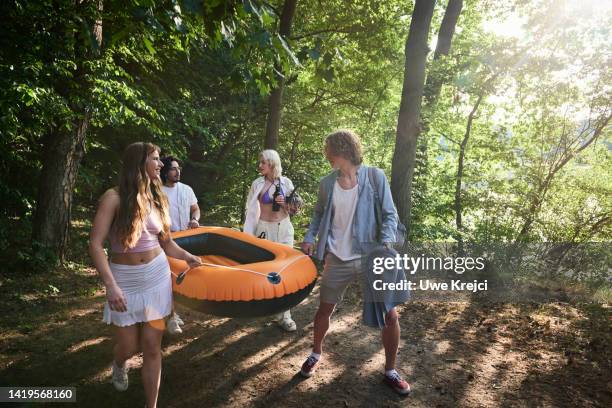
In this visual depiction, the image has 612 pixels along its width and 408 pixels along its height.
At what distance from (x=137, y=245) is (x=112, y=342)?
2.20 meters

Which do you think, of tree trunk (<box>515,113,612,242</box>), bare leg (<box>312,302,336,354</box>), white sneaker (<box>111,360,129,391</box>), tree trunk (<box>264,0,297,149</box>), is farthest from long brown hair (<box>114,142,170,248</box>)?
tree trunk (<box>515,113,612,242</box>)

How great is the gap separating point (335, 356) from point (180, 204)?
7.70ft

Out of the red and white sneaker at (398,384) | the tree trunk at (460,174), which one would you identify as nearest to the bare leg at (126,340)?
the red and white sneaker at (398,384)

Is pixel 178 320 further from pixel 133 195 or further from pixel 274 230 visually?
pixel 133 195

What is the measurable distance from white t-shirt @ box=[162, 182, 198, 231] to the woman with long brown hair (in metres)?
1.68

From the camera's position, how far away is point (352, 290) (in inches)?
242

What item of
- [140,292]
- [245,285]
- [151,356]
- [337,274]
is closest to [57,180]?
[245,285]

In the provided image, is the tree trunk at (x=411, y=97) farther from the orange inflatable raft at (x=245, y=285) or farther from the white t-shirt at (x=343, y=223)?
the white t-shirt at (x=343, y=223)

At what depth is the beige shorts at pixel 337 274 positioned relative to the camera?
310 cm

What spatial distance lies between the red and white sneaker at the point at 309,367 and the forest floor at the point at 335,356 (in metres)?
0.08

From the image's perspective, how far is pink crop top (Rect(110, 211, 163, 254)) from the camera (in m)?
2.38

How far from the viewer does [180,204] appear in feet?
14.2

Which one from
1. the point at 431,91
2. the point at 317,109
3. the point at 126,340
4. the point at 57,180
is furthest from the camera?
the point at 317,109

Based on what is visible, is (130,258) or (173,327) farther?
(173,327)
